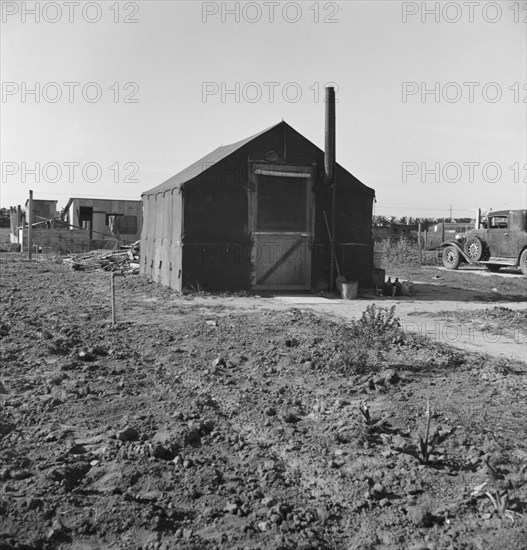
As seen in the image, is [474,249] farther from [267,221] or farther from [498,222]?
[267,221]

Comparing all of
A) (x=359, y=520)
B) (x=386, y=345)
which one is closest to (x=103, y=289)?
(x=386, y=345)

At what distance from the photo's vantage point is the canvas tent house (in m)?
15.2

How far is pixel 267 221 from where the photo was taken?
51.5ft

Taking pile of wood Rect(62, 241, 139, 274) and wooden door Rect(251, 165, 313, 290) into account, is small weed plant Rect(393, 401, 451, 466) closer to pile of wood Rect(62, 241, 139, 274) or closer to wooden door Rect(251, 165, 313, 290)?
wooden door Rect(251, 165, 313, 290)

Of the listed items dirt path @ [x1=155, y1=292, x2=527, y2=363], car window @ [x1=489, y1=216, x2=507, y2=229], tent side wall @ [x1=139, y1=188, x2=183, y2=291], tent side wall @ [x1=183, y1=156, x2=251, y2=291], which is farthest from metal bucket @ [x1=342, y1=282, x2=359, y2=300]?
car window @ [x1=489, y1=216, x2=507, y2=229]

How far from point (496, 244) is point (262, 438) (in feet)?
70.5

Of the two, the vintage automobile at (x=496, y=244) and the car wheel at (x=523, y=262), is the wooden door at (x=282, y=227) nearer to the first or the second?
the car wheel at (x=523, y=262)

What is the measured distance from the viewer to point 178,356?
7758 millimetres

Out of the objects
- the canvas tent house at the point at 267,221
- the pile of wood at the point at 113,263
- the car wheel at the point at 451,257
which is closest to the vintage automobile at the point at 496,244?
the car wheel at the point at 451,257

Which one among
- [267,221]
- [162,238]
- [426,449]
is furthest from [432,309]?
[426,449]

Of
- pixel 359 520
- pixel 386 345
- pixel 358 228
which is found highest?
pixel 358 228

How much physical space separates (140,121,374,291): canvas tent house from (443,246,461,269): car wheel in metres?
10.7

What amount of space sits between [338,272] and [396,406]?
10498 millimetres

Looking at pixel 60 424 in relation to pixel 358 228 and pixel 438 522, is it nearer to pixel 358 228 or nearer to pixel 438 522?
pixel 438 522
